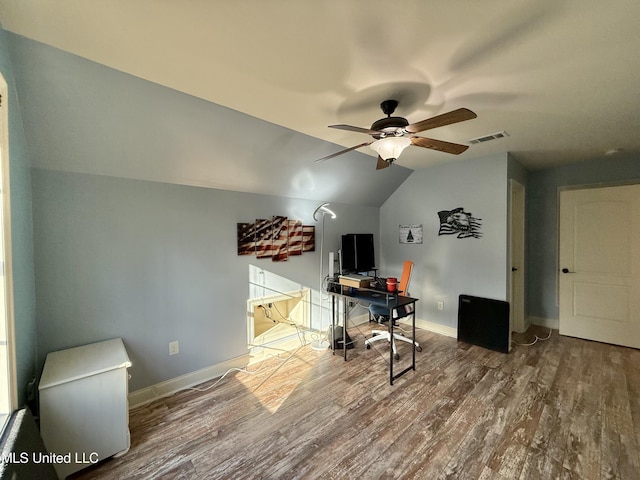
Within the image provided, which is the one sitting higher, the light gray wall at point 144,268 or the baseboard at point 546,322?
the light gray wall at point 144,268

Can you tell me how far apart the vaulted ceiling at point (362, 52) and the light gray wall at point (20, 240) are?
388 millimetres

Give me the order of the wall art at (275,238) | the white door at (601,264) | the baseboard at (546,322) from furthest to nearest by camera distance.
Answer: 1. the baseboard at (546,322)
2. the white door at (601,264)
3. the wall art at (275,238)

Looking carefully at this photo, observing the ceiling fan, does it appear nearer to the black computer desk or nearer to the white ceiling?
the white ceiling

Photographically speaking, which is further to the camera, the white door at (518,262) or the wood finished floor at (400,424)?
the white door at (518,262)

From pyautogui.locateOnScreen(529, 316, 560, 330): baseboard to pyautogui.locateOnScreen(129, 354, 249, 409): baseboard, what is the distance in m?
4.34

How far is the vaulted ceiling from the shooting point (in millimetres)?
1124

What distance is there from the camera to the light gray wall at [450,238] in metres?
3.16

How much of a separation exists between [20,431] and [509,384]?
3509 mm

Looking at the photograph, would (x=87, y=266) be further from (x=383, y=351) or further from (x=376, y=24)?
(x=383, y=351)

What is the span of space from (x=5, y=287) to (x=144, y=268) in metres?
0.95

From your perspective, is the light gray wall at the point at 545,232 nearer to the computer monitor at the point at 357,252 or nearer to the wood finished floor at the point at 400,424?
the wood finished floor at the point at 400,424

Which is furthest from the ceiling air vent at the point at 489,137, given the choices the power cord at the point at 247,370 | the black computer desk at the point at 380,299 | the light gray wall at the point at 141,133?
the power cord at the point at 247,370

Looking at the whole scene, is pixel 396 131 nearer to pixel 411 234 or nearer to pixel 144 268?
pixel 144 268

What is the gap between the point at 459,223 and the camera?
350 centimetres
